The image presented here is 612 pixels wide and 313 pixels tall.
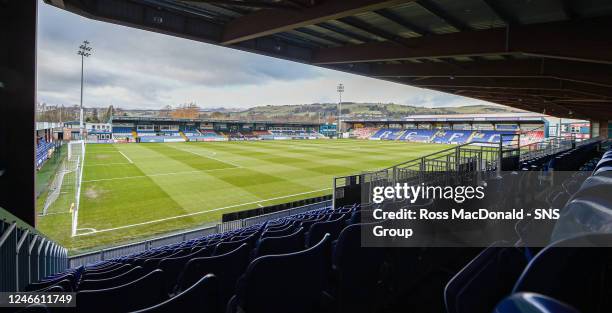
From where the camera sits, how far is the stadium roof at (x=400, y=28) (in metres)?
4.86

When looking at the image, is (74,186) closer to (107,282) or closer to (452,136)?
(107,282)

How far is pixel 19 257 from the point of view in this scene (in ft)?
12.8

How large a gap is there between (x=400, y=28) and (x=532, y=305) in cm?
654

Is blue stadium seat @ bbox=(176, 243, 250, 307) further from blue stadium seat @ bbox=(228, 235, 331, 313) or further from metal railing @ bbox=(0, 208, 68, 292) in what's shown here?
metal railing @ bbox=(0, 208, 68, 292)

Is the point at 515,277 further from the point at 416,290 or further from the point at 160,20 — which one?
the point at 160,20

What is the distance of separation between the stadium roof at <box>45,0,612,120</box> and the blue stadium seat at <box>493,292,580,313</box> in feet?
12.9

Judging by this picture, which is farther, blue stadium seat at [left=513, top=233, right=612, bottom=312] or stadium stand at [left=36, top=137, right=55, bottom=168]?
stadium stand at [left=36, top=137, right=55, bottom=168]

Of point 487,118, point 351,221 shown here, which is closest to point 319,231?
point 351,221

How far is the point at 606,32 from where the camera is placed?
15.9 feet

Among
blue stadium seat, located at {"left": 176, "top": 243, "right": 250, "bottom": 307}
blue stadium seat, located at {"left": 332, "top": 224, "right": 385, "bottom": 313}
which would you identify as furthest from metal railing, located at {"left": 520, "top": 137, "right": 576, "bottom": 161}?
blue stadium seat, located at {"left": 176, "top": 243, "right": 250, "bottom": 307}

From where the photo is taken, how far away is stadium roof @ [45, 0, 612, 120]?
4863 millimetres

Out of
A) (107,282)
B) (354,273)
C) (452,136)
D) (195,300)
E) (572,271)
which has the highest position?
(452,136)

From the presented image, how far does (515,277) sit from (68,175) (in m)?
27.6

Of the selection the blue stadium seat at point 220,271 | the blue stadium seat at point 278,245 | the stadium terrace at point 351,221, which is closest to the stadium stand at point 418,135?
the stadium terrace at point 351,221
